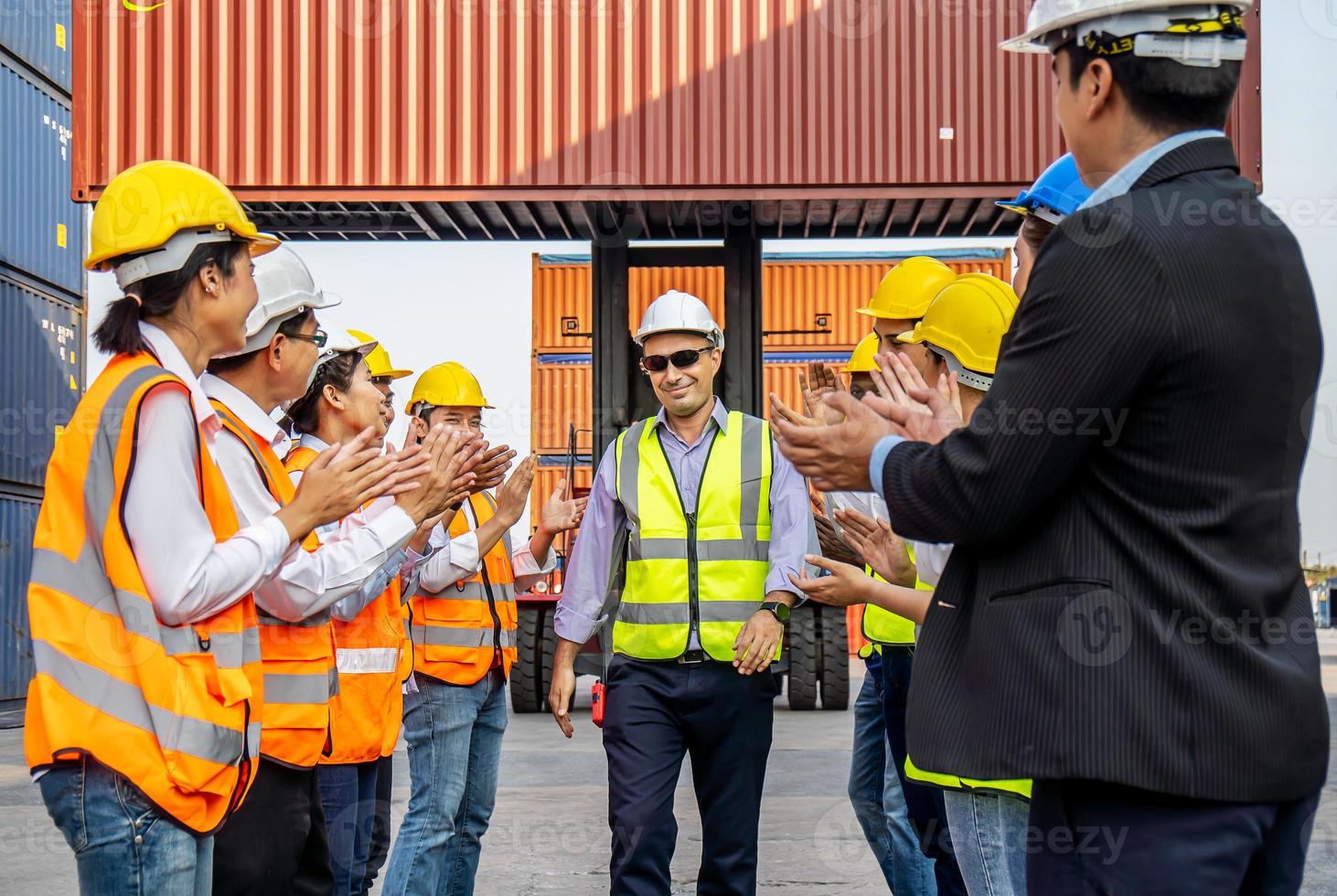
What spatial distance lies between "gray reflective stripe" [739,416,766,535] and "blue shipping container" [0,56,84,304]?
1574 centimetres

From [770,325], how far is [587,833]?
14587 millimetres

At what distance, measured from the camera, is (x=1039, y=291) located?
1729 mm

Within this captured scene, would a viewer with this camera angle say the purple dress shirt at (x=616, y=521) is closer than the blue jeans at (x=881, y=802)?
Yes

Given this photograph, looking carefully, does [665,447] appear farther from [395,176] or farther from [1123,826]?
[395,176]

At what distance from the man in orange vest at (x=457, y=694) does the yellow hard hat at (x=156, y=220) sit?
1.72 metres

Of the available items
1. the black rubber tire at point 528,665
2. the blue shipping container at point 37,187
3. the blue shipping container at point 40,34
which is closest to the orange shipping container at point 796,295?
the blue shipping container at point 37,187

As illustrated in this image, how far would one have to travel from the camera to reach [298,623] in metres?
2.93

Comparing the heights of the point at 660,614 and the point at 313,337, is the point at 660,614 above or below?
below

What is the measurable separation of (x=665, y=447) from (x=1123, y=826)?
2.62m

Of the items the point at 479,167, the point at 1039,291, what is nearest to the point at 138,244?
the point at 1039,291

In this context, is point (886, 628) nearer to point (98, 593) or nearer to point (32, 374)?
point (98, 593)

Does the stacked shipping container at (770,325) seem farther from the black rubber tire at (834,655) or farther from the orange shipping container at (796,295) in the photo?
the black rubber tire at (834,655)

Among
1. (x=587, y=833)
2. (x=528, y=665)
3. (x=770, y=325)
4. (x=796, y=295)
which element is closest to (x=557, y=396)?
(x=770, y=325)

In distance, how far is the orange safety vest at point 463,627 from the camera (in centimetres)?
445
